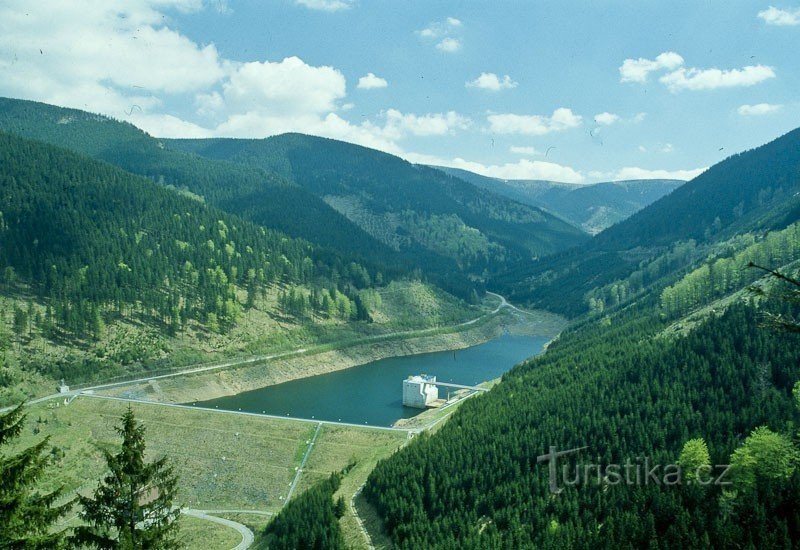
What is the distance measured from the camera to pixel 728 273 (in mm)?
129000

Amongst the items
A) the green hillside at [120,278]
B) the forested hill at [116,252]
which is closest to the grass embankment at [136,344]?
the green hillside at [120,278]

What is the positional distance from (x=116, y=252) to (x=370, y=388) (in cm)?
7167

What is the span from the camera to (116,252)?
15288 centimetres

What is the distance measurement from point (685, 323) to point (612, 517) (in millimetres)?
65305

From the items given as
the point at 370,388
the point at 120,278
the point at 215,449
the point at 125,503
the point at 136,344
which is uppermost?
the point at 120,278

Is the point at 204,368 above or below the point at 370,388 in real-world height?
above

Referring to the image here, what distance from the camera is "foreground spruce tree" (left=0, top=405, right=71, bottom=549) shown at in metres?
21.0

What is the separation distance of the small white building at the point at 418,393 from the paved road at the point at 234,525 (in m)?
49.8

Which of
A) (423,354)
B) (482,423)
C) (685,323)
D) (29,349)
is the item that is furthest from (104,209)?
(685,323)

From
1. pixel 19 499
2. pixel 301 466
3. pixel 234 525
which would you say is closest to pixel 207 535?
pixel 234 525

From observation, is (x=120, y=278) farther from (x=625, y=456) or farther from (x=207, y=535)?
(x=625, y=456)

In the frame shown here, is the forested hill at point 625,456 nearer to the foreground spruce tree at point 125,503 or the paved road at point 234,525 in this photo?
Result: the paved road at point 234,525

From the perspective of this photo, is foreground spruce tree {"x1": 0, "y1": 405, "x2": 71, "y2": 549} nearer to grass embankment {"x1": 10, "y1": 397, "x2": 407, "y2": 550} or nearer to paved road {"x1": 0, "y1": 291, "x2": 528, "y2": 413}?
grass embankment {"x1": 10, "y1": 397, "x2": 407, "y2": 550}

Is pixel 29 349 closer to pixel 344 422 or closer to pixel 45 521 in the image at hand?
pixel 344 422
